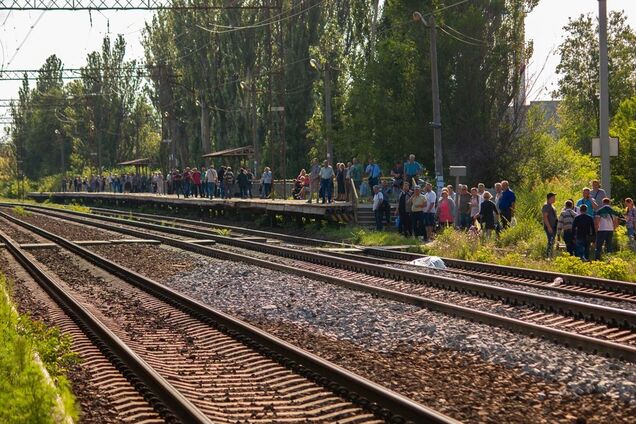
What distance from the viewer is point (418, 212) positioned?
28.0 meters

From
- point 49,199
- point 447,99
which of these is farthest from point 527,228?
point 49,199


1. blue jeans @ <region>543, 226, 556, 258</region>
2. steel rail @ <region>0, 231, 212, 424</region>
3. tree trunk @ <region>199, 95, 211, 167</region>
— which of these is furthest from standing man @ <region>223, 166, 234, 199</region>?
steel rail @ <region>0, 231, 212, 424</region>

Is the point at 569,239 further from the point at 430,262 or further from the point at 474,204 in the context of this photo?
the point at 474,204

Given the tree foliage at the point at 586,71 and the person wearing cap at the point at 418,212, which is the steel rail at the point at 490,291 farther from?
the tree foliage at the point at 586,71

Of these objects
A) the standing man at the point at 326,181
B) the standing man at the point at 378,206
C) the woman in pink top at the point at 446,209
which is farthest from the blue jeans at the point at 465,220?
the standing man at the point at 326,181

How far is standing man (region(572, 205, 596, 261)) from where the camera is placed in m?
19.7

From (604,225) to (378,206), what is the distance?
11025 mm

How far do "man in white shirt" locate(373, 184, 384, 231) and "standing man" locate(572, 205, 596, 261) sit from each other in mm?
10334

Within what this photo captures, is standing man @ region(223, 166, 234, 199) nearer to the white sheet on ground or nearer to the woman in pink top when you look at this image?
the woman in pink top

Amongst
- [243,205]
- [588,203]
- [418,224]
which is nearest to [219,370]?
[588,203]

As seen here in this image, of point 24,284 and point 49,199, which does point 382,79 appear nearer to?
point 24,284

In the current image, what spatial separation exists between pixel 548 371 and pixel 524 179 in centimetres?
2842

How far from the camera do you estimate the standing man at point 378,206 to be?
30.0 meters

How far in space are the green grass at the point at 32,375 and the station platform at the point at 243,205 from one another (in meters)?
21.2
